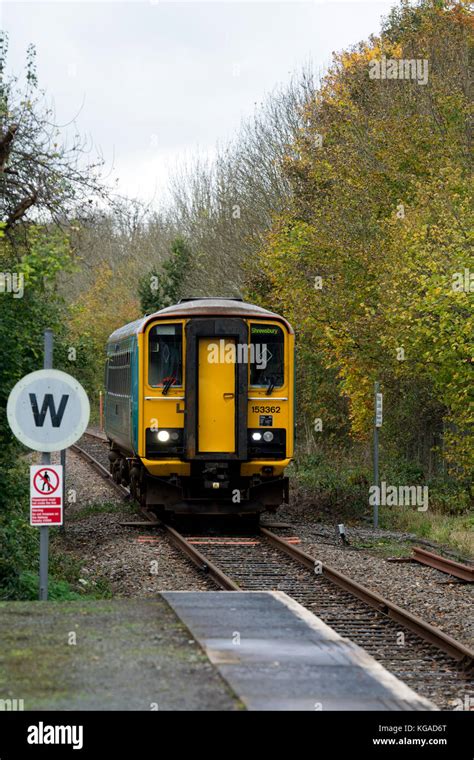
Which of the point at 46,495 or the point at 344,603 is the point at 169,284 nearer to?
the point at 344,603

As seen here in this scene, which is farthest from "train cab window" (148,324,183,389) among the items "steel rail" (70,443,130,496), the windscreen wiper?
"steel rail" (70,443,130,496)

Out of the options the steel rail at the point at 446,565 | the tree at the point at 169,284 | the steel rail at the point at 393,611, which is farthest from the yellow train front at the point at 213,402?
the tree at the point at 169,284

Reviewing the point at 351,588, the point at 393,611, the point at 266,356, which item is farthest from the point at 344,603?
the point at 266,356

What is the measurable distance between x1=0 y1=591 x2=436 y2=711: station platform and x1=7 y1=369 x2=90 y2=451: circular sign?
1.27 metres

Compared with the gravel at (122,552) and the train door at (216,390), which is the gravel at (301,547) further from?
the train door at (216,390)

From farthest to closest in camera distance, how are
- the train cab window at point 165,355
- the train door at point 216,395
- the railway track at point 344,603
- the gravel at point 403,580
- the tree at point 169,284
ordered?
the tree at point 169,284, the train cab window at point 165,355, the train door at point 216,395, the gravel at point 403,580, the railway track at point 344,603

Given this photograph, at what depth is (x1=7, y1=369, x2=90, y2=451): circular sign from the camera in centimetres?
928

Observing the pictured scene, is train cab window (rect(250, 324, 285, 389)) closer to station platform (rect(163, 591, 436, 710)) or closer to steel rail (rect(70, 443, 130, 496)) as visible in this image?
steel rail (rect(70, 443, 130, 496))

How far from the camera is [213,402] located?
17.7 metres

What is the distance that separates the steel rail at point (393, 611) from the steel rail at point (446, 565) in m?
1.40

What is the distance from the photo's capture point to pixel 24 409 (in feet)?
30.5

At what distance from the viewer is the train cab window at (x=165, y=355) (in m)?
17.9

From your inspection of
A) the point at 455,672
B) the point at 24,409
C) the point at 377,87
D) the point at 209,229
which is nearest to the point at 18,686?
the point at 24,409

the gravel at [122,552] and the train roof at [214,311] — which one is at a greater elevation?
the train roof at [214,311]
